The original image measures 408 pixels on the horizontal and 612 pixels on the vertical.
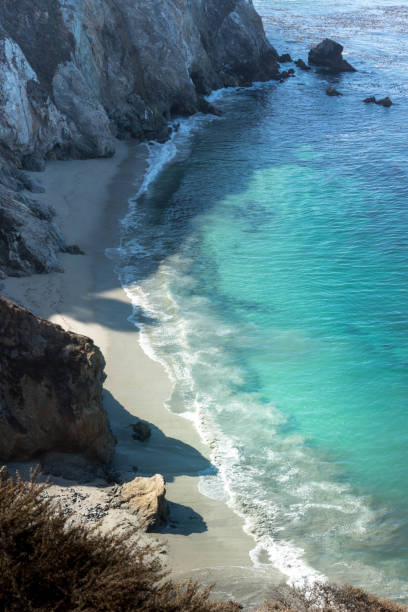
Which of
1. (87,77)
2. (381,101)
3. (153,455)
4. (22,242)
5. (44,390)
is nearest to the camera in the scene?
(44,390)

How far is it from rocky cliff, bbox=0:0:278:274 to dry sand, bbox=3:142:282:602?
159cm

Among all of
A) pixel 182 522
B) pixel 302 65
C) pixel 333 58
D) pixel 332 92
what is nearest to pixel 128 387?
pixel 182 522

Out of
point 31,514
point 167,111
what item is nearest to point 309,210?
point 167,111

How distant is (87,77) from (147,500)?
33396mm

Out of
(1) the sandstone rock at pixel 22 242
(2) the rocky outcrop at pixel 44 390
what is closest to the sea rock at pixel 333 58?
(1) the sandstone rock at pixel 22 242

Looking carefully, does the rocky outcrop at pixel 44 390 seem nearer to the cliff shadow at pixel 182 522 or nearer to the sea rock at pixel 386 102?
the cliff shadow at pixel 182 522

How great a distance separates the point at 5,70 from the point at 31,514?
2802cm

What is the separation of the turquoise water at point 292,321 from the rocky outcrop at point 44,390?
3.28 metres

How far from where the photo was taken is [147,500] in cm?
1086

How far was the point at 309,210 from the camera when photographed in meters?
30.1

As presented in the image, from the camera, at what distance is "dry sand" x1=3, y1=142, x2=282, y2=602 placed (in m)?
10.7

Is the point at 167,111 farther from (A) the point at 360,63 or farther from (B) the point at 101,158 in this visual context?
(A) the point at 360,63

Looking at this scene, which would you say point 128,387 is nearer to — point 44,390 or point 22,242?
point 44,390

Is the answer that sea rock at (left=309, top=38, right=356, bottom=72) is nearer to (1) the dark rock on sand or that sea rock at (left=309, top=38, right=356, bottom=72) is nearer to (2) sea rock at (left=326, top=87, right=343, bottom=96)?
(2) sea rock at (left=326, top=87, right=343, bottom=96)
